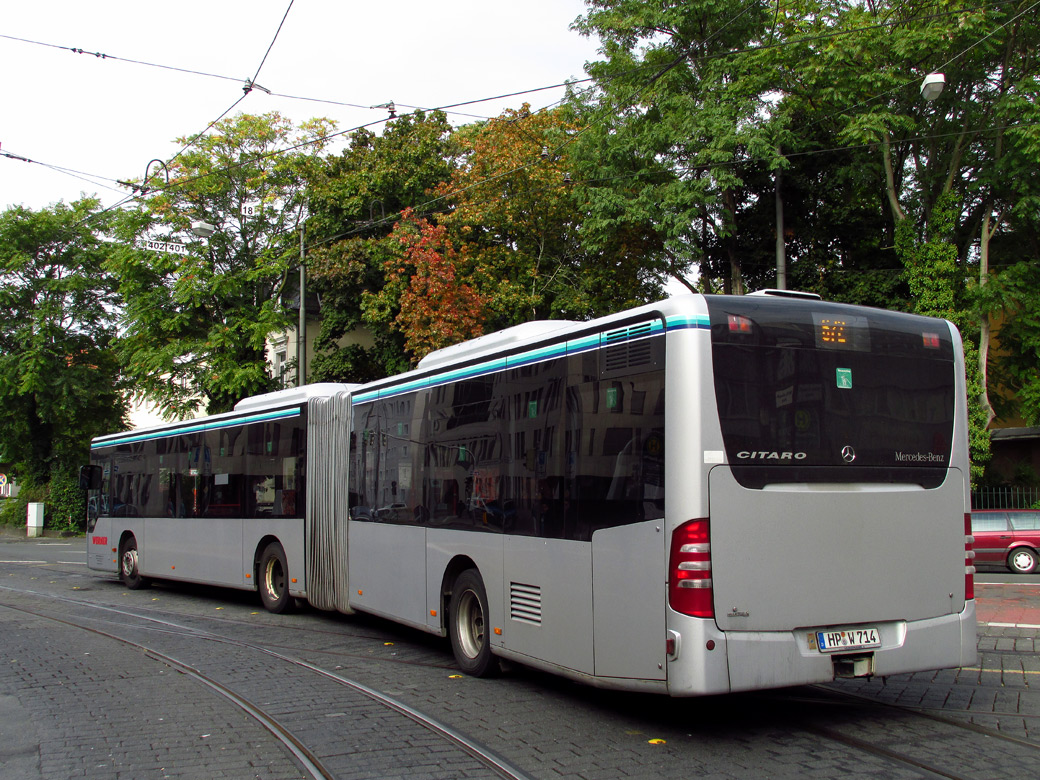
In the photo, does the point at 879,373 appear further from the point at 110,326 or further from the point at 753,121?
the point at 110,326

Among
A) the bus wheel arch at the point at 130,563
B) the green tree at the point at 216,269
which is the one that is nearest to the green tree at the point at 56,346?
the green tree at the point at 216,269

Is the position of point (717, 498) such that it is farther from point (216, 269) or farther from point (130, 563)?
point (216, 269)

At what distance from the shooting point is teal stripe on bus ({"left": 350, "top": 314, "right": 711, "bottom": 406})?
238 inches

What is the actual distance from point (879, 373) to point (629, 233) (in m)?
23.3

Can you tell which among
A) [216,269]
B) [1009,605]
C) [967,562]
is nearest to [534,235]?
[216,269]

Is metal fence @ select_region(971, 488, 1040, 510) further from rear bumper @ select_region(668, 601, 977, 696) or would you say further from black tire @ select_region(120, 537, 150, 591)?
rear bumper @ select_region(668, 601, 977, 696)

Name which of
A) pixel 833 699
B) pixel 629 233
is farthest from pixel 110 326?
pixel 833 699

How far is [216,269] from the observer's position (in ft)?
123

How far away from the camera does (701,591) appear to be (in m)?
5.82

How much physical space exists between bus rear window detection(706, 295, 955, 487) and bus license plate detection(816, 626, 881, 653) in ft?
3.13

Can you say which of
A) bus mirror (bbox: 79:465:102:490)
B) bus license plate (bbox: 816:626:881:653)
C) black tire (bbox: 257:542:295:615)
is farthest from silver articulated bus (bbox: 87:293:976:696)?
bus mirror (bbox: 79:465:102:490)

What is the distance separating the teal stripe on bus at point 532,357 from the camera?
6.05m

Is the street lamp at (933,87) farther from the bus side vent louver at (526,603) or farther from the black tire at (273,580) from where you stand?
the bus side vent louver at (526,603)

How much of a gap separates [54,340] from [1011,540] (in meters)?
38.9
